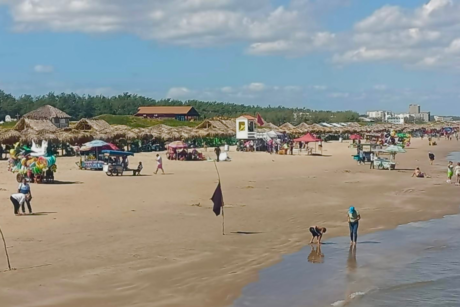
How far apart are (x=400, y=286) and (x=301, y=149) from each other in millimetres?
42864

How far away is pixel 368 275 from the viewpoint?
40.1 ft

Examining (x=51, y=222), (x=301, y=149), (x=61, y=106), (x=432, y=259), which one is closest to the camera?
(x=432, y=259)

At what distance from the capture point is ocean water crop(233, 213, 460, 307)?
10492 mm

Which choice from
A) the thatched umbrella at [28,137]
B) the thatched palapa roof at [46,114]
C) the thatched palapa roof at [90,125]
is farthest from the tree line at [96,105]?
the thatched umbrella at [28,137]

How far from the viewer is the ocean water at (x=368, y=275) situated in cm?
1049

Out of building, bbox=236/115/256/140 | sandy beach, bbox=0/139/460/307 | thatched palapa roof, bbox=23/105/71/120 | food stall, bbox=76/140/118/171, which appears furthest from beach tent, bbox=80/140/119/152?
thatched palapa roof, bbox=23/105/71/120

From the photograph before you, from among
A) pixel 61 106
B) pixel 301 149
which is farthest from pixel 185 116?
pixel 301 149

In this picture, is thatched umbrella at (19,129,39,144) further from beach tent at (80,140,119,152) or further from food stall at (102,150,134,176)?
food stall at (102,150,134,176)

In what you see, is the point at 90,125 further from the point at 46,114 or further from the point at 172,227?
the point at 172,227

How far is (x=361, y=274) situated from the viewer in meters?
12.3

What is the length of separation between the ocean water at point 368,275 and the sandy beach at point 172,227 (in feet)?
1.67

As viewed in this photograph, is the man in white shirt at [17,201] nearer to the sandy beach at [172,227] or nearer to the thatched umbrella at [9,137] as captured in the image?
the sandy beach at [172,227]

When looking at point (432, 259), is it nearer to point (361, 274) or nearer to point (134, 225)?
point (361, 274)

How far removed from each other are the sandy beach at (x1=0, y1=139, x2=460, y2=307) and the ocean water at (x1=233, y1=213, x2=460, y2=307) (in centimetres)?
51
